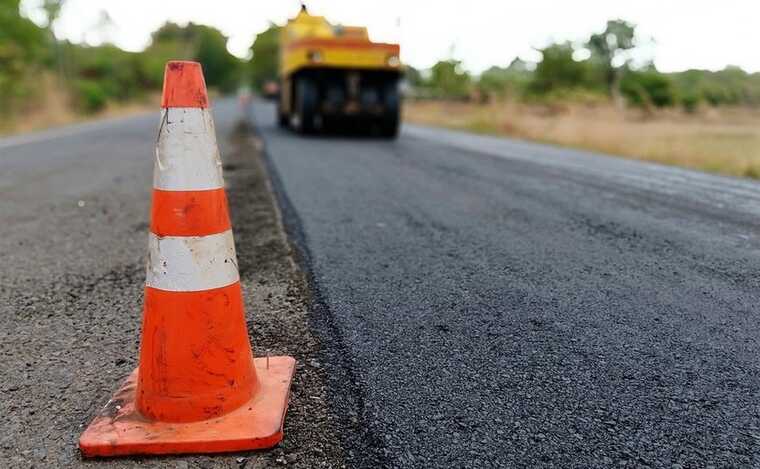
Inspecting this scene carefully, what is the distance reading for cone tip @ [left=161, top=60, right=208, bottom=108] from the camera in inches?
64.2

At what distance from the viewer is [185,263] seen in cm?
→ 163

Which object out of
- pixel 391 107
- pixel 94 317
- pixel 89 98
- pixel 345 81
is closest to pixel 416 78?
pixel 89 98

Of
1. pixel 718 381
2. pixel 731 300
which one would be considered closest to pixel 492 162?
pixel 731 300

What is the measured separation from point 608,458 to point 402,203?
3.38 meters

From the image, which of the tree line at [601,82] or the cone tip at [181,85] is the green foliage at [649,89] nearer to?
the tree line at [601,82]

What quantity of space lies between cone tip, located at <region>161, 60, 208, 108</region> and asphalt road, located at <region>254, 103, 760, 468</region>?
0.95 meters

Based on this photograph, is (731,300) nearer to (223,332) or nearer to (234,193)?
(223,332)

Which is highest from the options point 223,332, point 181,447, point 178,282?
point 178,282

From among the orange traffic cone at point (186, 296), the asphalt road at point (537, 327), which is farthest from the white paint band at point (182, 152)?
the asphalt road at point (537, 327)

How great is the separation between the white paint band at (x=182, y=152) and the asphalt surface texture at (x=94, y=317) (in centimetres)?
70

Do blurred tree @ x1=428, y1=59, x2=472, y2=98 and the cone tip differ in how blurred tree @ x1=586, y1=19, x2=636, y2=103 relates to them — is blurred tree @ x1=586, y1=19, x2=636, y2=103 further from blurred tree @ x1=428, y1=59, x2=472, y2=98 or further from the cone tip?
the cone tip

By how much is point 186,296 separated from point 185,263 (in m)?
0.09

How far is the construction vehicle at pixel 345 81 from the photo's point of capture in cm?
1104

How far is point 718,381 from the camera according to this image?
1825 millimetres
